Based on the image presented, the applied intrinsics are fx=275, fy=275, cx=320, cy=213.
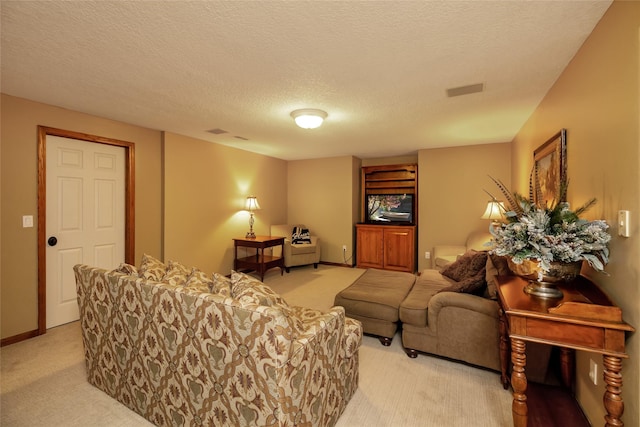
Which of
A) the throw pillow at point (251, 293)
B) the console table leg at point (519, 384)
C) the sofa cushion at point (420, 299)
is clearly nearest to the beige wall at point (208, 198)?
the throw pillow at point (251, 293)

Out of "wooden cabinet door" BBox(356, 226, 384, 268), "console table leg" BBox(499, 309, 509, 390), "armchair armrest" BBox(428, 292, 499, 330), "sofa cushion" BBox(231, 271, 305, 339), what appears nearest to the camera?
"sofa cushion" BBox(231, 271, 305, 339)

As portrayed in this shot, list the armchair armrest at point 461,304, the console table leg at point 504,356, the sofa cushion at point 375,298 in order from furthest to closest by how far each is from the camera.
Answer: the sofa cushion at point 375,298 → the armchair armrest at point 461,304 → the console table leg at point 504,356

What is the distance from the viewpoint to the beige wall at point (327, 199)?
5.83 metres

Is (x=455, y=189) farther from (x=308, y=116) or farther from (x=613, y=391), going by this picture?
(x=613, y=391)

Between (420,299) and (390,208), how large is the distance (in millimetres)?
3321

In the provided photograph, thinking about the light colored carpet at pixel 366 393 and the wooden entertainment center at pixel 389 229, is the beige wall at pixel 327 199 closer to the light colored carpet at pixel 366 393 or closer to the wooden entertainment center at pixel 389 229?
the wooden entertainment center at pixel 389 229

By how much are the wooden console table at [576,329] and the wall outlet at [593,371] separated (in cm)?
35

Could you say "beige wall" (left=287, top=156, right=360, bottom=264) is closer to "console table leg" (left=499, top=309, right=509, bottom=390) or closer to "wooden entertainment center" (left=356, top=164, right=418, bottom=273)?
"wooden entertainment center" (left=356, top=164, right=418, bottom=273)

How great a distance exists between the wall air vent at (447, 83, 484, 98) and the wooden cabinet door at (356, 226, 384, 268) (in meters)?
3.27

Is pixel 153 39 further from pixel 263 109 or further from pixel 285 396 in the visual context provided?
pixel 285 396

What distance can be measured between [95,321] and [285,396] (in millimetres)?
1567

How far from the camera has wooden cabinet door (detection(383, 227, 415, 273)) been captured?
17.2ft

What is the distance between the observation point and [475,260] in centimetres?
271

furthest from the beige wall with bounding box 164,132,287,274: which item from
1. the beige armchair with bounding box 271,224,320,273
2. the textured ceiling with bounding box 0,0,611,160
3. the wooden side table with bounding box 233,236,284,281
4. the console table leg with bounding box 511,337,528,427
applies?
the console table leg with bounding box 511,337,528,427
